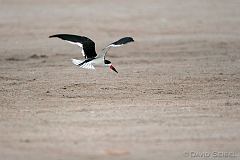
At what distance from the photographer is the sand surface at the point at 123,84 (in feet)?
24.9

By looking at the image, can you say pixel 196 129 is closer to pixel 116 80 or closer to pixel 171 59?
pixel 116 80

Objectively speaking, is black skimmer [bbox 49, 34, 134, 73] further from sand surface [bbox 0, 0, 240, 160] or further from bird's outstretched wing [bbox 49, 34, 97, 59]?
sand surface [bbox 0, 0, 240, 160]

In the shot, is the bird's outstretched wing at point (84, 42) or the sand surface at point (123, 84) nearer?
the sand surface at point (123, 84)

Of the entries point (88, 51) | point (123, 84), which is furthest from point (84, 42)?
point (123, 84)

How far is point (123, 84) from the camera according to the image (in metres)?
11.4

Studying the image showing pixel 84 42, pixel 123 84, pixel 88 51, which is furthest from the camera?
pixel 123 84

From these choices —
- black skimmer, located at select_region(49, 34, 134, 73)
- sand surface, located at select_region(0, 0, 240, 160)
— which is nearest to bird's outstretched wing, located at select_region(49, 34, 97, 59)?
black skimmer, located at select_region(49, 34, 134, 73)

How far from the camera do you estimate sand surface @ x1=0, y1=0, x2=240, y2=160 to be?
7.59 metres

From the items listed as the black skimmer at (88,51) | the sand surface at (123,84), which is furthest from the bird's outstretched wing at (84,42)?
the sand surface at (123,84)

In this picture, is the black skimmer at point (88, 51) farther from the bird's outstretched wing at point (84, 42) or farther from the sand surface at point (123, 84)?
the sand surface at point (123, 84)

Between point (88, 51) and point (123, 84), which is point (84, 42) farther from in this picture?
point (123, 84)

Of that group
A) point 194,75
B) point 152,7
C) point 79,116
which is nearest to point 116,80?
point 194,75

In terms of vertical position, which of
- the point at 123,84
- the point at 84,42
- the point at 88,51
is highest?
the point at 84,42

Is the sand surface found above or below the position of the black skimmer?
below
